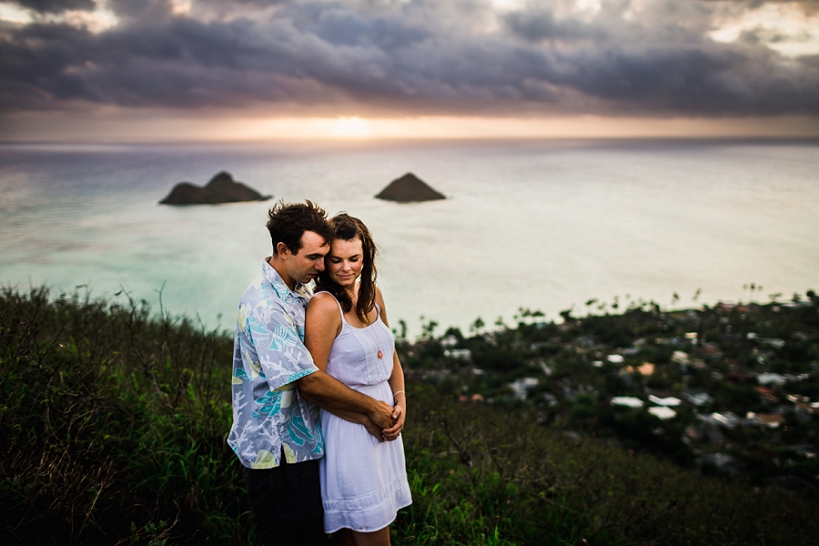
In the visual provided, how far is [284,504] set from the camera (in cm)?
196

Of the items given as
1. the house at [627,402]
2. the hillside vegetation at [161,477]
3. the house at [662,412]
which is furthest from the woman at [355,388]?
the house at [627,402]

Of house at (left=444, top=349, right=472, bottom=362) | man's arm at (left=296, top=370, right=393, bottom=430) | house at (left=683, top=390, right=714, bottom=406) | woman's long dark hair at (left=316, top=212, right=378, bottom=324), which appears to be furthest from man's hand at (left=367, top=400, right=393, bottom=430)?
house at (left=444, top=349, right=472, bottom=362)

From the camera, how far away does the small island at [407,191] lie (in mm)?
65000

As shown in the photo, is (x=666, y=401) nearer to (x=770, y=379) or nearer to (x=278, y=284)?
(x=770, y=379)

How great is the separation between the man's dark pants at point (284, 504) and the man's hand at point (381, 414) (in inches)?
13.5

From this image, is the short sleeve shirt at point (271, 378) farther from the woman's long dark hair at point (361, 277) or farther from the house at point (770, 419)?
the house at point (770, 419)

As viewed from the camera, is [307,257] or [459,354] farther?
[459,354]

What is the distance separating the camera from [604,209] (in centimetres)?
7656

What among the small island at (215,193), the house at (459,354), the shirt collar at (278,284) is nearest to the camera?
the shirt collar at (278,284)

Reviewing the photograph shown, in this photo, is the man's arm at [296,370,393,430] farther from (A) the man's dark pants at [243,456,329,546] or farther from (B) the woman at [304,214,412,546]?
(A) the man's dark pants at [243,456,329,546]

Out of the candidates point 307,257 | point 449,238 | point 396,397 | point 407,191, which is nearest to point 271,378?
point 307,257

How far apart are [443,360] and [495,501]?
42.0 feet

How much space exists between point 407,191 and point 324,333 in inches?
2566

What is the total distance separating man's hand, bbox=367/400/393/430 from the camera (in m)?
2.02
